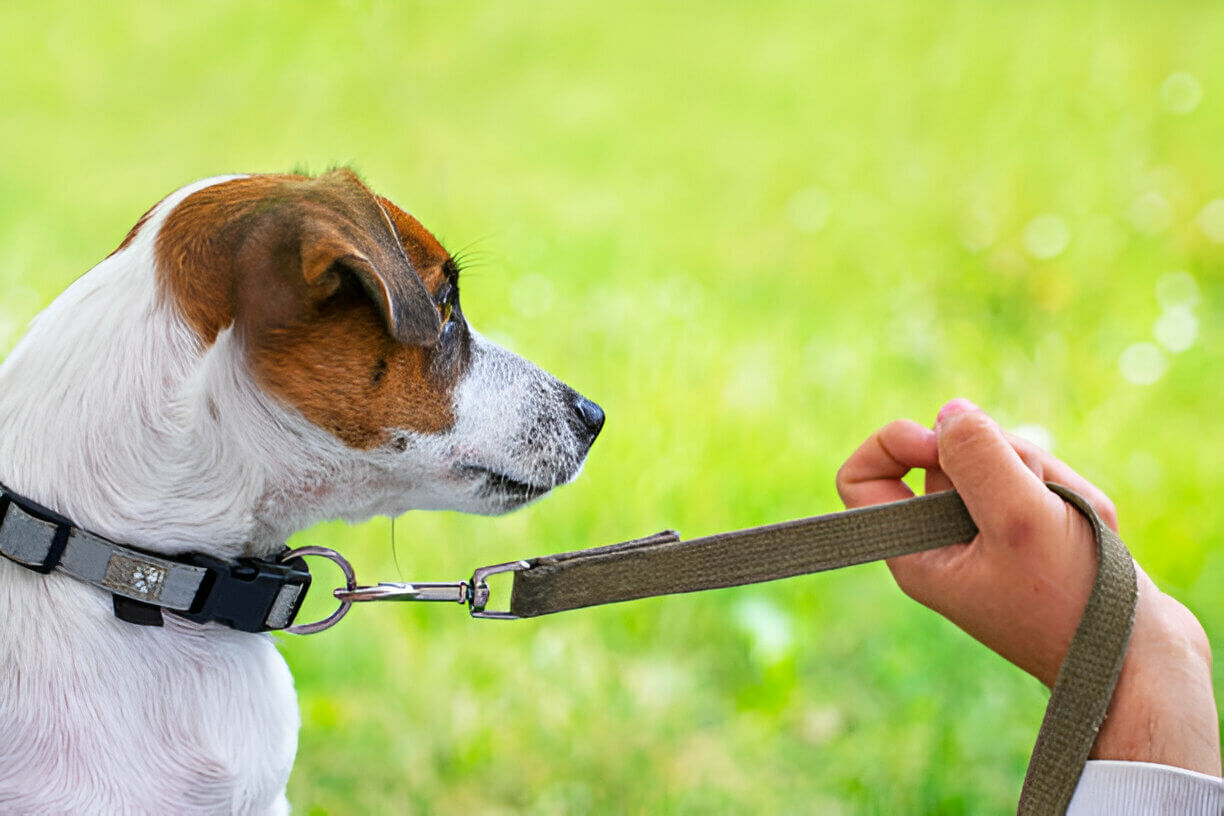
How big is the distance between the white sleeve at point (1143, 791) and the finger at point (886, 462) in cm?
42

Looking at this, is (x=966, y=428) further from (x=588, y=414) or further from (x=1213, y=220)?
(x=1213, y=220)

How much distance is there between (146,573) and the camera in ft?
4.10

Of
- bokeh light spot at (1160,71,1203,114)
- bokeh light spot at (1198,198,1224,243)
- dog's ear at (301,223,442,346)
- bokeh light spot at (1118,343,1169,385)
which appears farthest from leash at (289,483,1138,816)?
bokeh light spot at (1160,71,1203,114)

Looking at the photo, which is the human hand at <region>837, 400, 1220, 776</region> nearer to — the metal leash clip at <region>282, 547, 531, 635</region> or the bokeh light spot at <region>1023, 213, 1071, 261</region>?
the metal leash clip at <region>282, 547, 531, 635</region>

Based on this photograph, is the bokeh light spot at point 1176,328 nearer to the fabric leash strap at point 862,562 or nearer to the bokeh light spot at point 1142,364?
the bokeh light spot at point 1142,364

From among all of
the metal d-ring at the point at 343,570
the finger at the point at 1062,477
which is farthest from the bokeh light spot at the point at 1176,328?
the metal d-ring at the point at 343,570

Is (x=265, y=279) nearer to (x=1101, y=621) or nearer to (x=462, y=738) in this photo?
(x=1101, y=621)

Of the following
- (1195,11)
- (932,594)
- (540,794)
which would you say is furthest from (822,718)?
(1195,11)

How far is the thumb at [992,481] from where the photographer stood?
129 centimetres

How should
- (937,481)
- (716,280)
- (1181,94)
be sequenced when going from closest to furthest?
(937,481), (716,280), (1181,94)

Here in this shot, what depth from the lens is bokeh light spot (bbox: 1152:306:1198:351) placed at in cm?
365

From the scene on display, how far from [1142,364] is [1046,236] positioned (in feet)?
1.92

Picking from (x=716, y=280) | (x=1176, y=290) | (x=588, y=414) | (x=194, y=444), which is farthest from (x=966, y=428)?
(x=1176, y=290)

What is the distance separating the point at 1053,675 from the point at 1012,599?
13 centimetres
